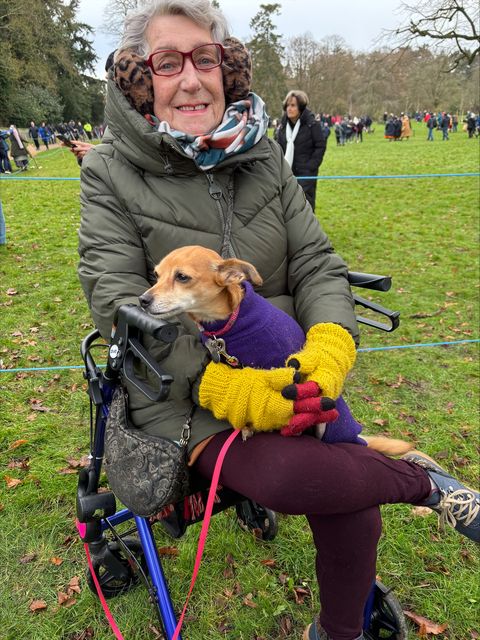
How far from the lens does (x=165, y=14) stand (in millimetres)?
1978

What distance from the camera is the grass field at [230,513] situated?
7.22 ft

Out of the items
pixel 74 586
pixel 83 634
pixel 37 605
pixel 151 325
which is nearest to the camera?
pixel 151 325

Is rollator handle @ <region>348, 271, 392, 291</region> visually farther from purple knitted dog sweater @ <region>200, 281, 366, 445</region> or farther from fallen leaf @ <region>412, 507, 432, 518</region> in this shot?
fallen leaf @ <region>412, 507, 432, 518</region>

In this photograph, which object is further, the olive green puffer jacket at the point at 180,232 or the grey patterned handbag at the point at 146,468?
the olive green puffer jacket at the point at 180,232

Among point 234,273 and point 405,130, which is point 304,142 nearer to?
point 234,273

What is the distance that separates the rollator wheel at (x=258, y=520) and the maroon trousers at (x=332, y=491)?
835mm

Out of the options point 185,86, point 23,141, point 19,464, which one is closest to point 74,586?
point 19,464

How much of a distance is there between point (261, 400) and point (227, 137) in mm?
1112

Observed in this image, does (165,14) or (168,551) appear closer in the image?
(165,14)

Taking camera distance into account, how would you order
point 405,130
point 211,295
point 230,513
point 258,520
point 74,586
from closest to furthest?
1. point 211,295
2. point 74,586
3. point 258,520
4. point 230,513
5. point 405,130

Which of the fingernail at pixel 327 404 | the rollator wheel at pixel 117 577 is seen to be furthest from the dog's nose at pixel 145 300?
the rollator wheel at pixel 117 577

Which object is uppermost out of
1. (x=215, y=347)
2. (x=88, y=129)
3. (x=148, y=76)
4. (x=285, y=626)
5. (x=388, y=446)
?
(x=88, y=129)

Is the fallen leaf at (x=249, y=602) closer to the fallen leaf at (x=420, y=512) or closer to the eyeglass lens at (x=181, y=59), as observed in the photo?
the fallen leaf at (x=420, y=512)

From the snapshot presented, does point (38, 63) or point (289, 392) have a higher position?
point (38, 63)
